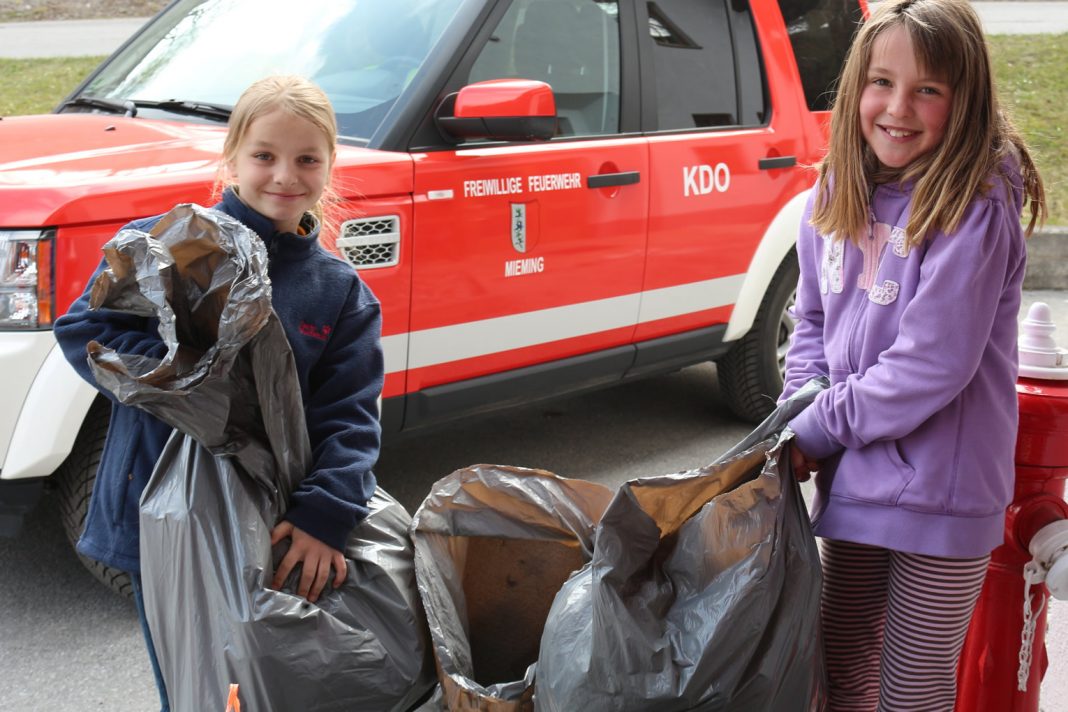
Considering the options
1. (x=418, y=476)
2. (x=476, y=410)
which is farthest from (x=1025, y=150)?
(x=418, y=476)

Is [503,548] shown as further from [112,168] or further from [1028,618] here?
[112,168]

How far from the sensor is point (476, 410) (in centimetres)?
411

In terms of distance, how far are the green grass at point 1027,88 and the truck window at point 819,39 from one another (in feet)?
13.3

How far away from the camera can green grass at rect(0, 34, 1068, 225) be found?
381 inches

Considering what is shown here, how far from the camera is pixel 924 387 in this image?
2000 mm

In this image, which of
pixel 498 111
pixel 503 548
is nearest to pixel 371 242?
pixel 498 111

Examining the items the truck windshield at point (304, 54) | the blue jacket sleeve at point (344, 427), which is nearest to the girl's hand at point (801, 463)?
the blue jacket sleeve at point (344, 427)

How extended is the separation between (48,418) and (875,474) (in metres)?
2.10

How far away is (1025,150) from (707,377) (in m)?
4.08

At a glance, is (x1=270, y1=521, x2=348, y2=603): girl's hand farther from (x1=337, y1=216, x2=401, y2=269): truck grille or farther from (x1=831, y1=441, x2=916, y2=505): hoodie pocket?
(x1=337, y1=216, x2=401, y2=269): truck grille

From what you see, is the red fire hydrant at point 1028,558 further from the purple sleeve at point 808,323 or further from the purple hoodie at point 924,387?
the purple sleeve at point 808,323

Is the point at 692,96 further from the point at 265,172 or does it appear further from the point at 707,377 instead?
the point at 265,172

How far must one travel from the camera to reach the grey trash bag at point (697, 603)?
193cm

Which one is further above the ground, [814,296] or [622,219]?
[814,296]
